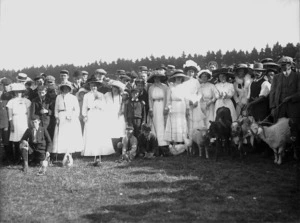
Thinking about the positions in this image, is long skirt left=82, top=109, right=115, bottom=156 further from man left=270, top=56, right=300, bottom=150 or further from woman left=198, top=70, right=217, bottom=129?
man left=270, top=56, right=300, bottom=150

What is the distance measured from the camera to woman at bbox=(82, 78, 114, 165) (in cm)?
1055

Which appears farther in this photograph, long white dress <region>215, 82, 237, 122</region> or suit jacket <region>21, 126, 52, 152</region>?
long white dress <region>215, 82, 237, 122</region>

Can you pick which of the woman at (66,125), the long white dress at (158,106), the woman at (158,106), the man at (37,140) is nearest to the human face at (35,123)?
the man at (37,140)

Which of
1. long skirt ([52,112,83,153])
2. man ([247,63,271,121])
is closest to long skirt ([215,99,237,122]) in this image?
man ([247,63,271,121])

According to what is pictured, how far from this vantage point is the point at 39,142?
31.7 ft

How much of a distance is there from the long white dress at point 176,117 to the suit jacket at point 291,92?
290cm

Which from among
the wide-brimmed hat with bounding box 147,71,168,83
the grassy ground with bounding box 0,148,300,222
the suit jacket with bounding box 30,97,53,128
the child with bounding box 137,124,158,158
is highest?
the wide-brimmed hat with bounding box 147,71,168,83

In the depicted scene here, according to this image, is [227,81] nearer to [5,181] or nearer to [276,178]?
[276,178]

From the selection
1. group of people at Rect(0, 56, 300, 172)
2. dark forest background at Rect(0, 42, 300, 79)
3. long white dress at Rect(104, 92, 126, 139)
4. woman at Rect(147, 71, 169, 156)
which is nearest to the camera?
group of people at Rect(0, 56, 300, 172)

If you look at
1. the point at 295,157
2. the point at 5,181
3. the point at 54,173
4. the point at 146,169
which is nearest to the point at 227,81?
the point at 295,157

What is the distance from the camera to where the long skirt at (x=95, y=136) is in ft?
34.5

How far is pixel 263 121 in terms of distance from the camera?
9461 millimetres

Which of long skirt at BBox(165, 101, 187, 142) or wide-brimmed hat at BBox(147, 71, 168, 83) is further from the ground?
wide-brimmed hat at BBox(147, 71, 168, 83)

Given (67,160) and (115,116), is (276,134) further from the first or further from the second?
(67,160)
